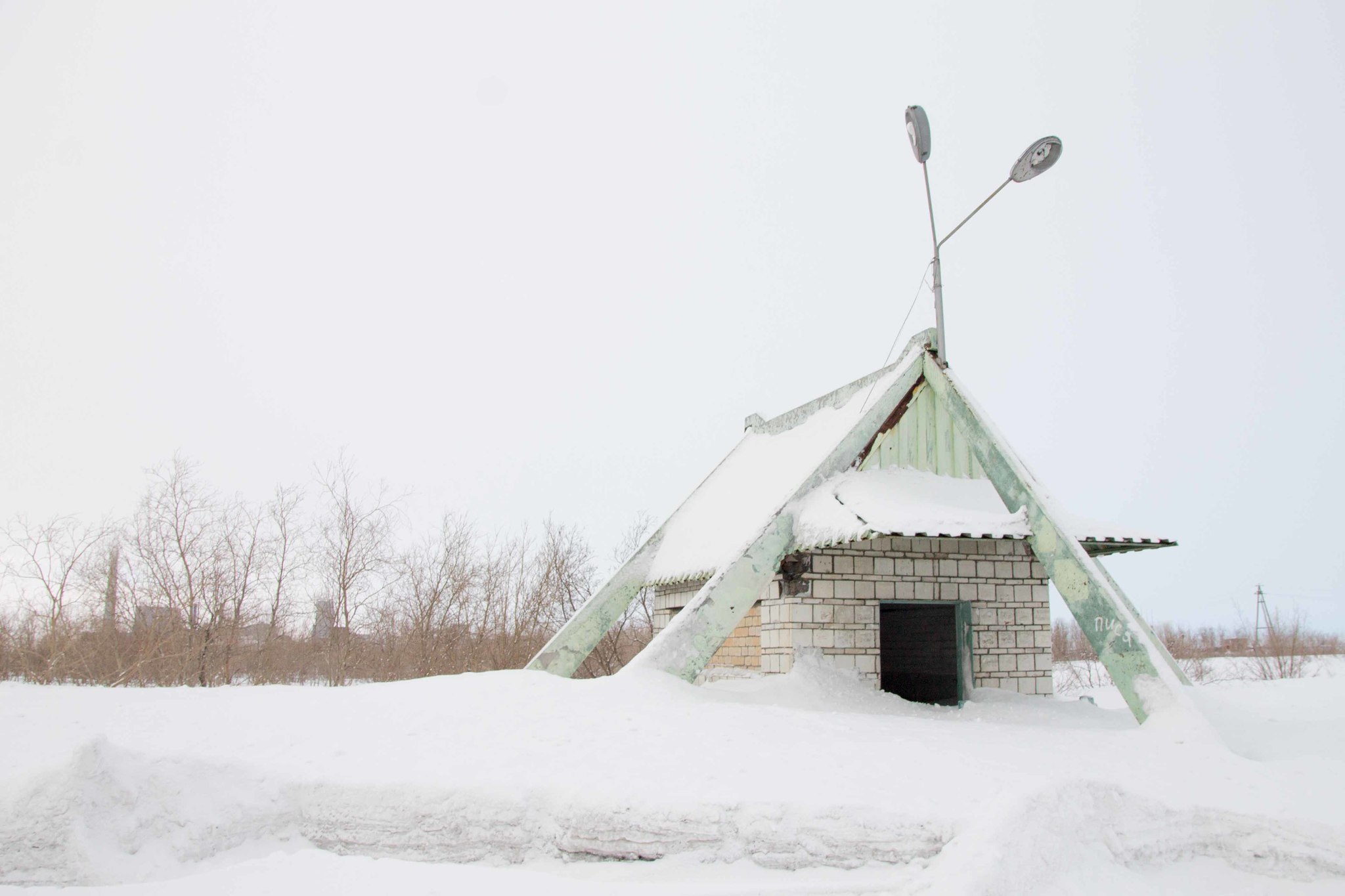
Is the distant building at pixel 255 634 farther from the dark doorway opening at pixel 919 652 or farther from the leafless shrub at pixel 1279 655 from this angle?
the leafless shrub at pixel 1279 655

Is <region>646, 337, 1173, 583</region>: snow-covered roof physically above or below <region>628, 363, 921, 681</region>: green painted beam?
above

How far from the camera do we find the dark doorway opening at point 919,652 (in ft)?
36.2

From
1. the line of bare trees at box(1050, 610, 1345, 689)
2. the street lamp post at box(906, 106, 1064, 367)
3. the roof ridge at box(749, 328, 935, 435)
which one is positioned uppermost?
the street lamp post at box(906, 106, 1064, 367)

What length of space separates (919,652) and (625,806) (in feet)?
28.8

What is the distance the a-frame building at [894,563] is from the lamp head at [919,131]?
2.07 meters

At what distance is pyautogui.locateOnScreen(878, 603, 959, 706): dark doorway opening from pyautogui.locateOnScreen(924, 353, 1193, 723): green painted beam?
230cm

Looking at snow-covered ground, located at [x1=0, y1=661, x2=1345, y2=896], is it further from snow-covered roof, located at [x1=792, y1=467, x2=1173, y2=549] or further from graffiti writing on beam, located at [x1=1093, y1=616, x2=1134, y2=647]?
snow-covered roof, located at [x1=792, y1=467, x2=1173, y2=549]

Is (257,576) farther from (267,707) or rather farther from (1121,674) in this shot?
(1121,674)

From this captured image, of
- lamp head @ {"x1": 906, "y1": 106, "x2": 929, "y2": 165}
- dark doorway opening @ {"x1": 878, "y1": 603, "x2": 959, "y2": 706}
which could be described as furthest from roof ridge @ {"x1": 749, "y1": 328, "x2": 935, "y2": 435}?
dark doorway opening @ {"x1": 878, "y1": 603, "x2": 959, "y2": 706}

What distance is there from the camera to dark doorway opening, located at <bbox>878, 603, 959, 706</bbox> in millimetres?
11023

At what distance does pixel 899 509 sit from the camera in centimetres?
775

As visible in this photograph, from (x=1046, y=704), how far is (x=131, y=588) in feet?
45.7

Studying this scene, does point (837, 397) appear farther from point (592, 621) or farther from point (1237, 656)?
point (1237, 656)

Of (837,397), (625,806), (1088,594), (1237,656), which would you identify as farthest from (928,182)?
(1237,656)
